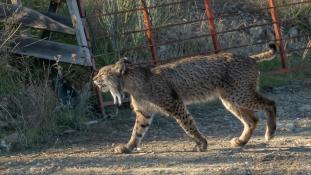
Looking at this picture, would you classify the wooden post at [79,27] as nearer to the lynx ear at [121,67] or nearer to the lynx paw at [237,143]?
the lynx ear at [121,67]

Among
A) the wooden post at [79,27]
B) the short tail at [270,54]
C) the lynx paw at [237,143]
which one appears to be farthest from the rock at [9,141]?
the short tail at [270,54]

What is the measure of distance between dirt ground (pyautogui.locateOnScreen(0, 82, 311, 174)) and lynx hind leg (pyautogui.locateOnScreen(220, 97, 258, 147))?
0.10 meters

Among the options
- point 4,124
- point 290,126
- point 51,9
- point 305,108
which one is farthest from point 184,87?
point 51,9

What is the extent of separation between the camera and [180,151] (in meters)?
8.57

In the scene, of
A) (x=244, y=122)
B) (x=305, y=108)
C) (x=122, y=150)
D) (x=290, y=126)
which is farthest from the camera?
(x=305, y=108)

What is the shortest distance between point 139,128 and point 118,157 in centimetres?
62

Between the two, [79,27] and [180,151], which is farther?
[79,27]

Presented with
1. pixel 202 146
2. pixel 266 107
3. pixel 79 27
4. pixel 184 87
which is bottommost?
pixel 202 146

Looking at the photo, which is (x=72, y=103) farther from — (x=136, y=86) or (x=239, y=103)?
(x=239, y=103)

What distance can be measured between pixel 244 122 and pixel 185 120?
86 cm

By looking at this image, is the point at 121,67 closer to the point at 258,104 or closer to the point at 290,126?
the point at 258,104

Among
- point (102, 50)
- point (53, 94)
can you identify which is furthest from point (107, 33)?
point (53, 94)

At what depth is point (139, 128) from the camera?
29.2 ft

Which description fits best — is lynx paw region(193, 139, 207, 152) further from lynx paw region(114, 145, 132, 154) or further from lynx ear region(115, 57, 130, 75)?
lynx ear region(115, 57, 130, 75)
